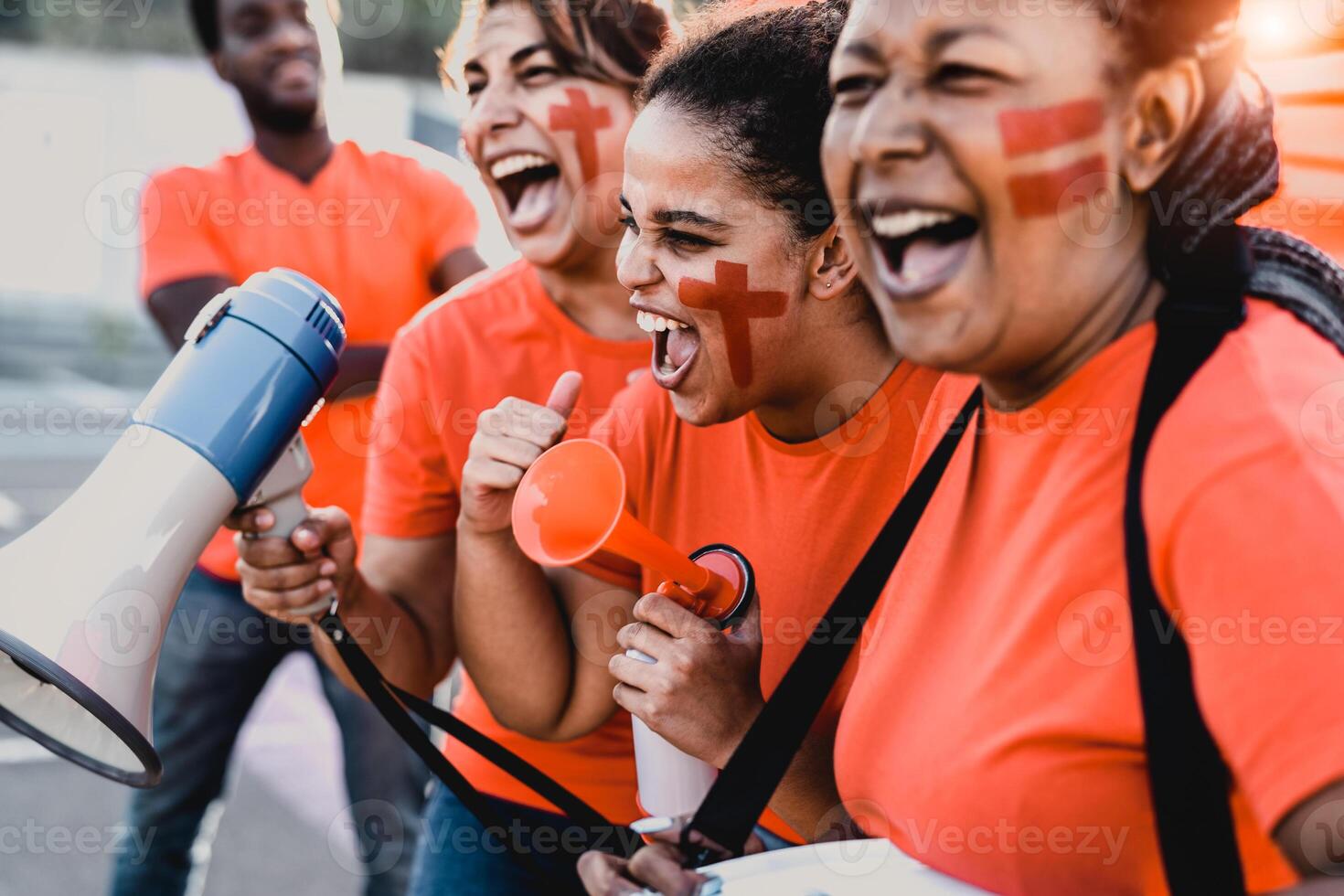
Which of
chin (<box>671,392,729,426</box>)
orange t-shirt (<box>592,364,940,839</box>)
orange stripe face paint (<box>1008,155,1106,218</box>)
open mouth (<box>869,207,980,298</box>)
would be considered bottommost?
orange t-shirt (<box>592,364,940,839</box>)

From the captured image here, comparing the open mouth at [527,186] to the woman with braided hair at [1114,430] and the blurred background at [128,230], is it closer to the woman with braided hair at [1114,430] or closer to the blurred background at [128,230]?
the blurred background at [128,230]

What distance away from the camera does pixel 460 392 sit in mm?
2309

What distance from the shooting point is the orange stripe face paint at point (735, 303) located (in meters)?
1.68

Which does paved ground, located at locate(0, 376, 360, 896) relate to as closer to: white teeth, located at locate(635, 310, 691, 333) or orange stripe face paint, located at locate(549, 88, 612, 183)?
orange stripe face paint, located at locate(549, 88, 612, 183)

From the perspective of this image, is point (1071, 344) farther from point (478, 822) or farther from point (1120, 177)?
point (478, 822)

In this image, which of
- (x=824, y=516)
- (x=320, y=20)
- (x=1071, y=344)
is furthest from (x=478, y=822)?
(x=320, y=20)

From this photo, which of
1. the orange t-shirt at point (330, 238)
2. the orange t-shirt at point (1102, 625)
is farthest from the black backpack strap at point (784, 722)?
the orange t-shirt at point (330, 238)

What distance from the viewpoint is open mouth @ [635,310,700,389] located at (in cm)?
172

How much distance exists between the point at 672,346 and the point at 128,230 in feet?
24.1

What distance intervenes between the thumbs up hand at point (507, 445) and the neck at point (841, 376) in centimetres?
31

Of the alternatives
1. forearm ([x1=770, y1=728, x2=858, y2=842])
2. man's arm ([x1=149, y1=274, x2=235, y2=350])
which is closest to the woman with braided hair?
forearm ([x1=770, y1=728, x2=858, y2=842])

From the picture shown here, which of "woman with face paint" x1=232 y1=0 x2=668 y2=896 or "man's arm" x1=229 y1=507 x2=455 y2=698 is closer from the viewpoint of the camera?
"man's arm" x1=229 y1=507 x2=455 y2=698

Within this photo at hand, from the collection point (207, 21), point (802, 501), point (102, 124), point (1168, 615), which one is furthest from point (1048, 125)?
point (102, 124)

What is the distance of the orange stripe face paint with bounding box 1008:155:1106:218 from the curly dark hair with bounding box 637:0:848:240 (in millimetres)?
647
